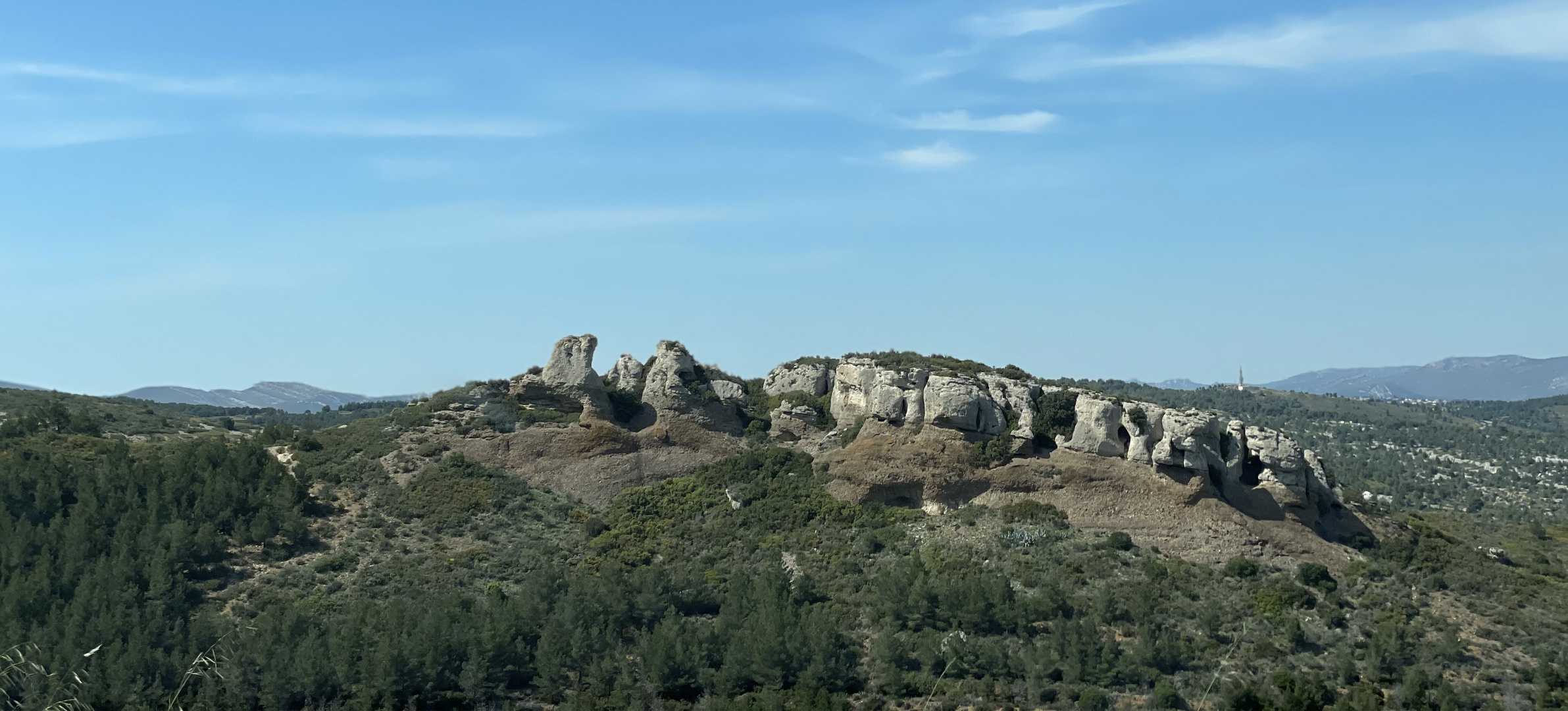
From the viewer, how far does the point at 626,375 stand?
6084 centimetres

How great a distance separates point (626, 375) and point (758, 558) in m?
13.8

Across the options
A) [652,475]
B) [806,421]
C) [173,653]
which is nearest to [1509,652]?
[806,421]

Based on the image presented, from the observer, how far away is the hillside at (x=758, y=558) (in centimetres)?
4091

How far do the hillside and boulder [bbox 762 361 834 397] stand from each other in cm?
14

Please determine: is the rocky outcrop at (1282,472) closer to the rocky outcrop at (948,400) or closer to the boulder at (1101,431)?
the boulder at (1101,431)

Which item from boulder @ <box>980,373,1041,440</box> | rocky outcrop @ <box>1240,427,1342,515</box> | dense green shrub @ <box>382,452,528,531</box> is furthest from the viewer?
dense green shrub @ <box>382,452,528,531</box>

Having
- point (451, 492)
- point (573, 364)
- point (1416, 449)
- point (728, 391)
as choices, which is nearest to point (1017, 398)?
point (728, 391)

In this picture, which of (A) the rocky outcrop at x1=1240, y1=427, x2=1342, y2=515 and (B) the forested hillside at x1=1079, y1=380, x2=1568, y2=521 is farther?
(B) the forested hillside at x1=1079, y1=380, x2=1568, y2=521

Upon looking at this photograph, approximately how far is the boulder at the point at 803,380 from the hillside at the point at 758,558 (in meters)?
0.14

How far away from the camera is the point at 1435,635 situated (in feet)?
142

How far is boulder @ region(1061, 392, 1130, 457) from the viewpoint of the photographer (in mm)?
49625

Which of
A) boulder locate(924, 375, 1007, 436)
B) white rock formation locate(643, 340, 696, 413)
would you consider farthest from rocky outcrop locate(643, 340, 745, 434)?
boulder locate(924, 375, 1007, 436)

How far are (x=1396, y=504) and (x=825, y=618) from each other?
56145mm

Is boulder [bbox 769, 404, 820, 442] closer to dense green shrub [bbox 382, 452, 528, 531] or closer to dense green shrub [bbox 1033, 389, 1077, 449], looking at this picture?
dense green shrub [bbox 1033, 389, 1077, 449]
